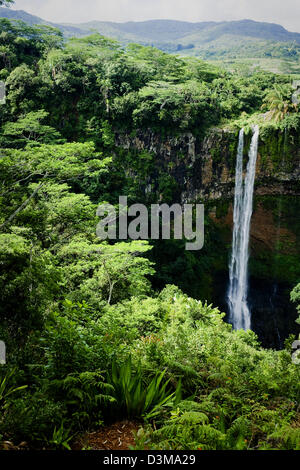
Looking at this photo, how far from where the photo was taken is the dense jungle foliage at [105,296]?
259 cm

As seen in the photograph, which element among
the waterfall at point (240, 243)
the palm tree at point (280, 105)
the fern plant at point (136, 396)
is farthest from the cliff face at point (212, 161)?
the fern plant at point (136, 396)

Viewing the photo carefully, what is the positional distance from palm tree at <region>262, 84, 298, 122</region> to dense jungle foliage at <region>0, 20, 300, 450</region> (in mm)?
65

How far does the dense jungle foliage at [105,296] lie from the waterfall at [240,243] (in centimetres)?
162

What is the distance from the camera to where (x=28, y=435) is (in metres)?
2.22

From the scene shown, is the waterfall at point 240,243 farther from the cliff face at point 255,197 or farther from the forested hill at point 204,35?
the forested hill at point 204,35

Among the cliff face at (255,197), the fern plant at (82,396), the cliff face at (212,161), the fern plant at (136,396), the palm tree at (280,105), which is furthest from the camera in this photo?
the cliff face at (255,197)

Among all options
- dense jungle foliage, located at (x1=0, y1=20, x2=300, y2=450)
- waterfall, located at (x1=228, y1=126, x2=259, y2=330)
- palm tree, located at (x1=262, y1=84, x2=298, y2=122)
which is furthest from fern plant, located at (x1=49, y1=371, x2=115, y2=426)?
palm tree, located at (x1=262, y1=84, x2=298, y2=122)

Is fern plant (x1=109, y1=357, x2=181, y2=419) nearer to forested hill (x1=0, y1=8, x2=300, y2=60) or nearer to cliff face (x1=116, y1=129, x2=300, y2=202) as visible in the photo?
cliff face (x1=116, y1=129, x2=300, y2=202)

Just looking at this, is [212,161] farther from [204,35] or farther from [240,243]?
[204,35]

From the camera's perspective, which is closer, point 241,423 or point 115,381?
point 241,423

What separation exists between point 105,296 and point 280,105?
1333 cm

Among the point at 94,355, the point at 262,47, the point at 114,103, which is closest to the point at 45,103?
the point at 114,103

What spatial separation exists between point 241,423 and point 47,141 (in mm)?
14135
